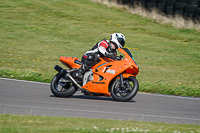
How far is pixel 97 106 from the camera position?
7.41m

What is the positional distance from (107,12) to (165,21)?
15.1ft

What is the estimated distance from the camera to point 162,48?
55.1ft

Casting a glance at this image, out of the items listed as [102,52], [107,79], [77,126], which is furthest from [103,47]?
[77,126]

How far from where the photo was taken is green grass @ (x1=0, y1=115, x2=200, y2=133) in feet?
16.8

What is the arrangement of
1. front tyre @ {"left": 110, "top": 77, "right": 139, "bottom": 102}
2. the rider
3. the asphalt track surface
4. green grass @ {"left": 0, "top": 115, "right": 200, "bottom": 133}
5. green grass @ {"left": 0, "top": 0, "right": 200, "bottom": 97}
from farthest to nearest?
green grass @ {"left": 0, "top": 0, "right": 200, "bottom": 97} < the rider < front tyre @ {"left": 110, "top": 77, "right": 139, "bottom": 102} < the asphalt track surface < green grass @ {"left": 0, "top": 115, "right": 200, "bottom": 133}

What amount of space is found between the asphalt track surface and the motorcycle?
9.4 inches

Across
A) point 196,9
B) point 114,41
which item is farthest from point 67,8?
point 114,41

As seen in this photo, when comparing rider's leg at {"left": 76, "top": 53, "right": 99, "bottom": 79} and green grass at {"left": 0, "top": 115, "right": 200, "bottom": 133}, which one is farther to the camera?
rider's leg at {"left": 76, "top": 53, "right": 99, "bottom": 79}

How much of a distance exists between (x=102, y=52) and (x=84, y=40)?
10.2 m

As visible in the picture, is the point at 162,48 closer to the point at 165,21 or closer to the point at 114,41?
the point at 165,21

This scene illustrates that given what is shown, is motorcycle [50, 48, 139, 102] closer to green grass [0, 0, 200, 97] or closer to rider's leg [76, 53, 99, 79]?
rider's leg [76, 53, 99, 79]

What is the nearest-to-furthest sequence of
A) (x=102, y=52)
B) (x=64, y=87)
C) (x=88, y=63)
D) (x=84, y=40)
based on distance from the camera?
(x=102, y=52) < (x=88, y=63) < (x=64, y=87) < (x=84, y=40)

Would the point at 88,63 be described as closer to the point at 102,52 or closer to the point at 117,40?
the point at 102,52

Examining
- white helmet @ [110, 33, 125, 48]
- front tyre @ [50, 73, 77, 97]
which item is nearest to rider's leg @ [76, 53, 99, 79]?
front tyre @ [50, 73, 77, 97]
